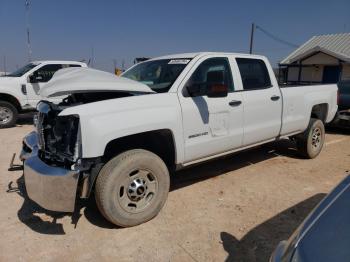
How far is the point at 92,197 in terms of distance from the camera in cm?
460

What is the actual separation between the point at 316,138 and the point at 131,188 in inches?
166

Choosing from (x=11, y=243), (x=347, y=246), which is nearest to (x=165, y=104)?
(x=11, y=243)

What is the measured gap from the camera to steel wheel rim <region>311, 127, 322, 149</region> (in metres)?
6.34

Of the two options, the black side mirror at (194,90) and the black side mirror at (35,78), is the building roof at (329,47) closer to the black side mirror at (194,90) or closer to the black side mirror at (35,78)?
the black side mirror at (35,78)

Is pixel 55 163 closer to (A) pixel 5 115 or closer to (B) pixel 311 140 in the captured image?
(B) pixel 311 140

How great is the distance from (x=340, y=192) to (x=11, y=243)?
311 cm

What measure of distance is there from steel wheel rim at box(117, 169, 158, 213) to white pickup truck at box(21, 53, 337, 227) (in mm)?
11

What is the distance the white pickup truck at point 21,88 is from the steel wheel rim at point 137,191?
693cm

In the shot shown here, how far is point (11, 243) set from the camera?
3436 millimetres

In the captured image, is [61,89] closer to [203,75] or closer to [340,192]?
[203,75]

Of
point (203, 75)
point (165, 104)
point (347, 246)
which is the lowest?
point (347, 246)

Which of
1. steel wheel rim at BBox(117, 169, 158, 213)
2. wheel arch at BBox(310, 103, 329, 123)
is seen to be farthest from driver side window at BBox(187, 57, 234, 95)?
wheel arch at BBox(310, 103, 329, 123)

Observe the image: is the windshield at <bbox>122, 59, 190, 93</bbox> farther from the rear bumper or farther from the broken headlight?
the rear bumper

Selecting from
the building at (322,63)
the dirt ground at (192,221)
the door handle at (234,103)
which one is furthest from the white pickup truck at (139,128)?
the building at (322,63)
